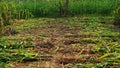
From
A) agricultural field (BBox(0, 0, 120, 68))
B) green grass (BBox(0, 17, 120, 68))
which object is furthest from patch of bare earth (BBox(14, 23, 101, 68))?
green grass (BBox(0, 17, 120, 68))

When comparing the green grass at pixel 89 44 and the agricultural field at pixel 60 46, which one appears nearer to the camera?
the agricultural field at pixel 60 46

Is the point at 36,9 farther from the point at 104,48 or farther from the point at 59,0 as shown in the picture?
the point at 104,48

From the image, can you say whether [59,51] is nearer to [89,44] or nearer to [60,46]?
[60,46]

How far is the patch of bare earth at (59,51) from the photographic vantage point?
4.97 metres

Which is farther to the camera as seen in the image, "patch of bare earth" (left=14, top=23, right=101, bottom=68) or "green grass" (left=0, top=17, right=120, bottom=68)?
"green grass" (left=0, top=17, right=120, bottom=68)

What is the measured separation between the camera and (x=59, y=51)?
19.3 ft

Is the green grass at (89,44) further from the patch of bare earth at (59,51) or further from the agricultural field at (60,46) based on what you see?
the patch of bare earth at (59,51)

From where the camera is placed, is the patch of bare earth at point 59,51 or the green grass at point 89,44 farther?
the green grass at point 89,44

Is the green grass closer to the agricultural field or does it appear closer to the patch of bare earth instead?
the agricultural field

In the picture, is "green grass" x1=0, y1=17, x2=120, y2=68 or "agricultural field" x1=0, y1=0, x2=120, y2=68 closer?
"agricultural field" x1=0, y1=0, x2=120, y2=68

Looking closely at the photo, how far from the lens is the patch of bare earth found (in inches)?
196

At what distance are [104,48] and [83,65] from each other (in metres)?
1.22

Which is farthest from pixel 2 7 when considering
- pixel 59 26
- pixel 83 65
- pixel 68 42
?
pixel 83 65

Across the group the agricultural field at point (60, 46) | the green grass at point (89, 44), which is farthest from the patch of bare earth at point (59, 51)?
the green grass at point (89, 44)
